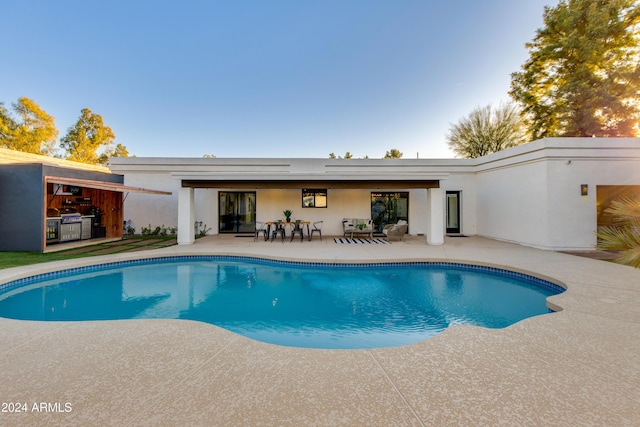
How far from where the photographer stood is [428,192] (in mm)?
10586

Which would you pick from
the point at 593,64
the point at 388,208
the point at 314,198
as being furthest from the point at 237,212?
the point at 593,64

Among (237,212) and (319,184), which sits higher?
(319,184)

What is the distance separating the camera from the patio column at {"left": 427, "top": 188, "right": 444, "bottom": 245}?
33.1 feet

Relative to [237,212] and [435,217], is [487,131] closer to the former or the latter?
[435,217]

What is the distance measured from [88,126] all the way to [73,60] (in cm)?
1540

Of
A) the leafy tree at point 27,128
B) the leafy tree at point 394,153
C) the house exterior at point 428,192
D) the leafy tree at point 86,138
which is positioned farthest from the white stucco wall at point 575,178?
the leafy tree at point 86,138

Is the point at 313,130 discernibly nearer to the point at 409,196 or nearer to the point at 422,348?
the point at 409,196

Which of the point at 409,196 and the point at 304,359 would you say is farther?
the point at 409,196

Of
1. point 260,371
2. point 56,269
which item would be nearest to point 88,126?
point 56,269

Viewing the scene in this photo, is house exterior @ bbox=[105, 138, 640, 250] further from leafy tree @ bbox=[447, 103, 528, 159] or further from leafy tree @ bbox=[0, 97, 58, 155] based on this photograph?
leafy tree @ bbox=[0, 97, 58, 155]

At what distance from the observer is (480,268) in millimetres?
6938

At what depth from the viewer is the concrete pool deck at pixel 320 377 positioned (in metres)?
1.71

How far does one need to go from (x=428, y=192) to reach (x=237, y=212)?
8772 millimetres

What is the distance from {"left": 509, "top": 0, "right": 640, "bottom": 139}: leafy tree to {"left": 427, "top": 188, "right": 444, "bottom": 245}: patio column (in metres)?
11.6
